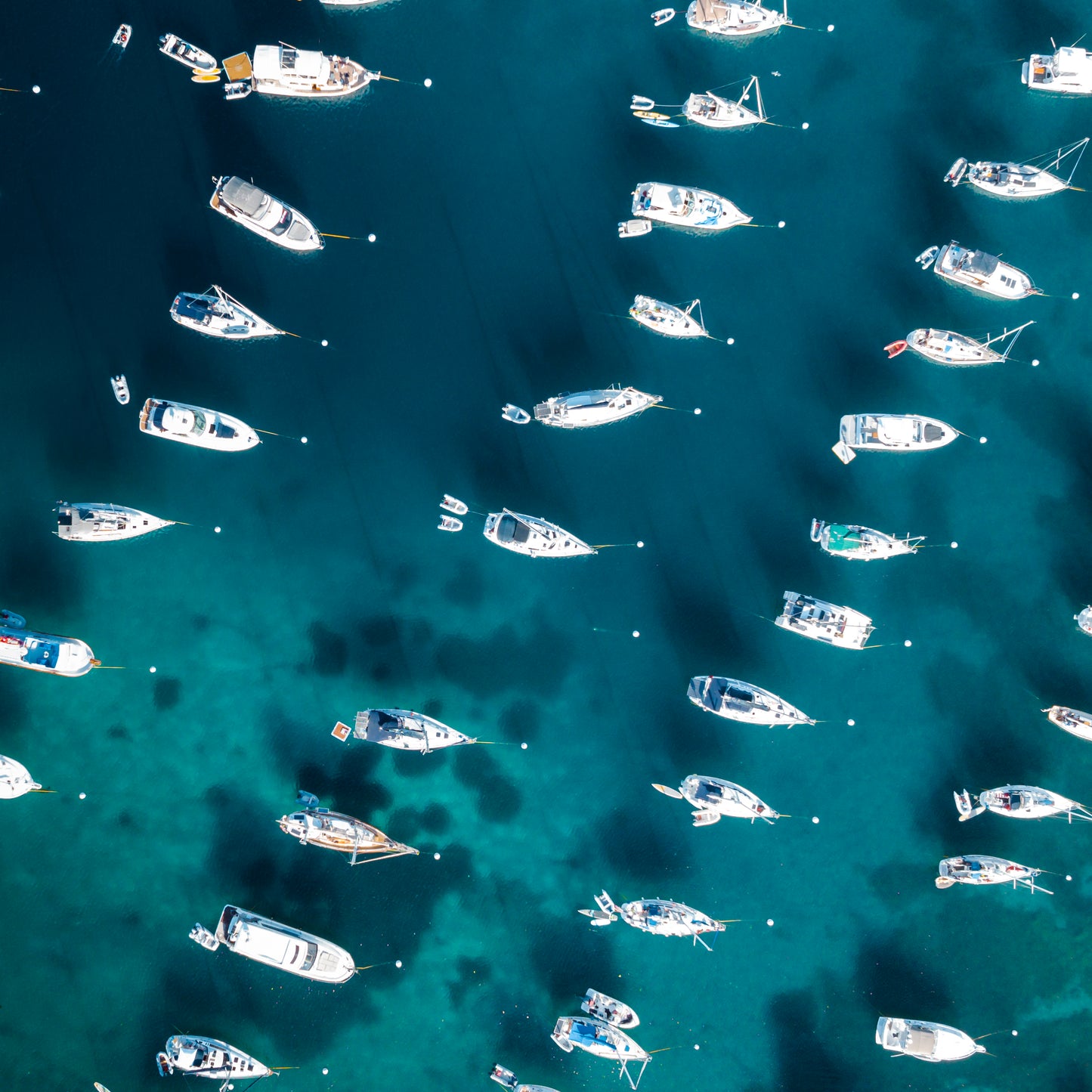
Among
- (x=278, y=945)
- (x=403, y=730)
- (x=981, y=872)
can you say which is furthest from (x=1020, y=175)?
(x=278, y=945)

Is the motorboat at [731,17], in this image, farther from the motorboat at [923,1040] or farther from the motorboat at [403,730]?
the motorboat at [923,1040]

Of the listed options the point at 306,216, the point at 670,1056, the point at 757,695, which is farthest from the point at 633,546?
the point at 670,1056

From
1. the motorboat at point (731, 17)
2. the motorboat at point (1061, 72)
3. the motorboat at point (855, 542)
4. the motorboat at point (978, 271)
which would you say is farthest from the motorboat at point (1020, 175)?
the motorboat at point (855, 542)

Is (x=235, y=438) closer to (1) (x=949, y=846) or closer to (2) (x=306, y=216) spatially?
(2) (x=306, y=216)

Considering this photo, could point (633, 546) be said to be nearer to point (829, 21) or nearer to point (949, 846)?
point (949, 846)

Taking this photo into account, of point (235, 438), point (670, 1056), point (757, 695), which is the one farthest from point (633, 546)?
point (670, 1056)

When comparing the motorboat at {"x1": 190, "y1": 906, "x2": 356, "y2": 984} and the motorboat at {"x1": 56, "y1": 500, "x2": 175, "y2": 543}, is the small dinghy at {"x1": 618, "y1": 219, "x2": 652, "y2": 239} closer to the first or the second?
the motorboat at {"x1": 56, "y1": 500, "x2": 175, "y2": 543}

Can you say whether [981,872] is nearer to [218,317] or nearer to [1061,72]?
[1061,72]

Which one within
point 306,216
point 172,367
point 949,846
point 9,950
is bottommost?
point 9,950

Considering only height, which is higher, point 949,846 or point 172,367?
point 172,367
